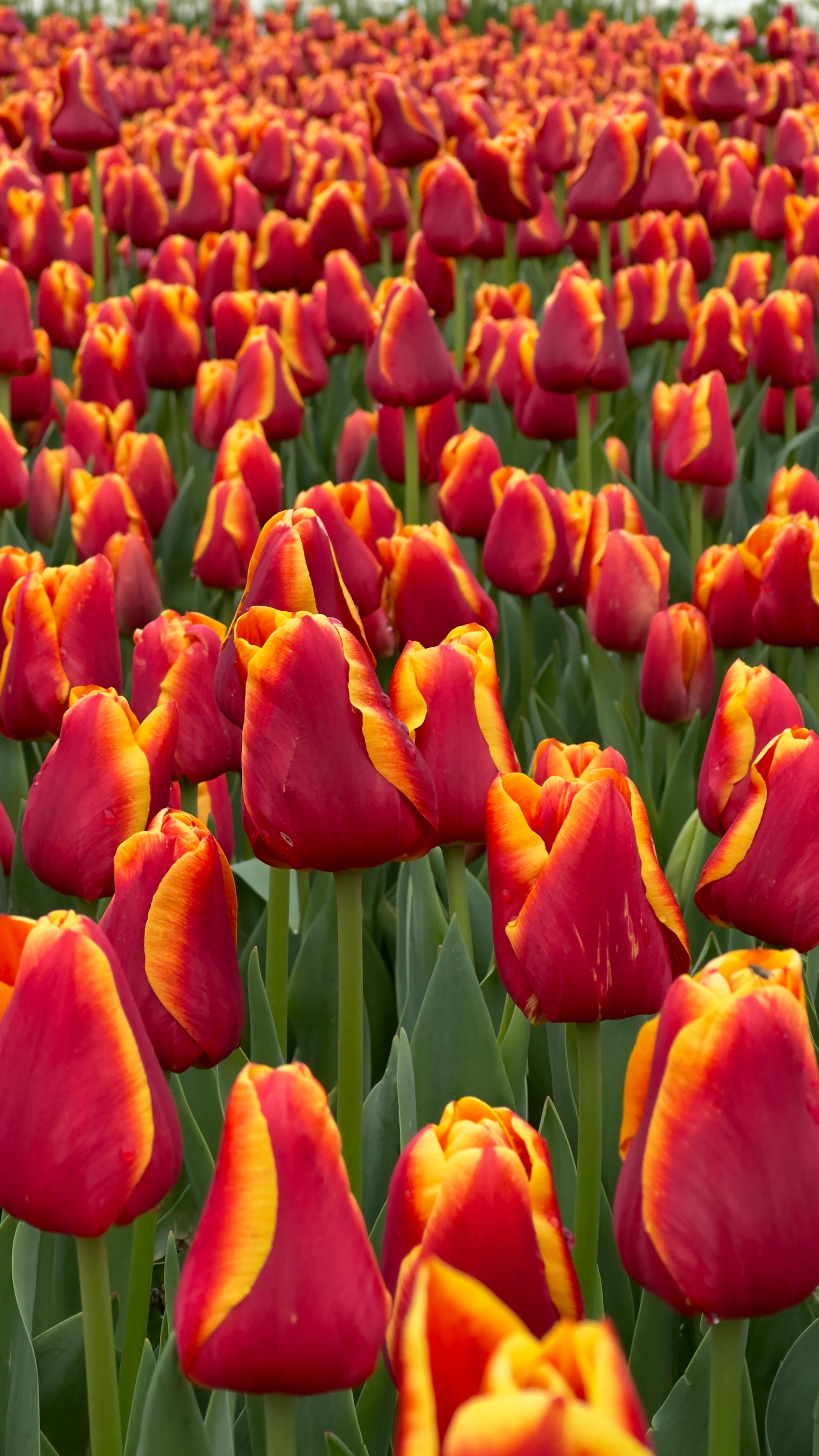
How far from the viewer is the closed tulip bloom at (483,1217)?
2.32ft

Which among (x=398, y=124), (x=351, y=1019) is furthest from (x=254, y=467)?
(x=398, y=124)

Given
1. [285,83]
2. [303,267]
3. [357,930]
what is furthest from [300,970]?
[285,83]

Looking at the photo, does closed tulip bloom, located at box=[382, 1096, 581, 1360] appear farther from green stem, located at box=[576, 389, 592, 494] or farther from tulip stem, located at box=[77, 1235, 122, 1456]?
green stem, located at box=[576, 389, 592, 494]

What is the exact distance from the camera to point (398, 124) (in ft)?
13.2

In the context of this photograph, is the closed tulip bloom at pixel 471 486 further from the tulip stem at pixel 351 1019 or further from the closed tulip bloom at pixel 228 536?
the tulip stem at pixel 351 1019

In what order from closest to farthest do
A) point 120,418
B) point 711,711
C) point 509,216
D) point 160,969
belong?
point 160,969
point 711,711
point 120,418
point 509,216

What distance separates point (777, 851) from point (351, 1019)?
12.9 inches

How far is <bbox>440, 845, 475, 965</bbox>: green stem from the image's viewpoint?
4.60 ft

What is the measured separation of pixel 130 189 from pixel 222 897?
3.83 metres

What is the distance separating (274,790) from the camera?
1032 millimetres

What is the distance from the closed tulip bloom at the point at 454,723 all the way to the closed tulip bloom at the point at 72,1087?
453mm

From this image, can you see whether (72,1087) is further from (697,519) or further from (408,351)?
(697,519)

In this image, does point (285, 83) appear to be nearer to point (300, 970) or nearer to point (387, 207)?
point (387, 207)

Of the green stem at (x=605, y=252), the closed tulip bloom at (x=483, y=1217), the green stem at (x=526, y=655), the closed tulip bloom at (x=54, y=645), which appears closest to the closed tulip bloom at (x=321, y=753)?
the closed tulip bloom at (x=483, y=1217)
